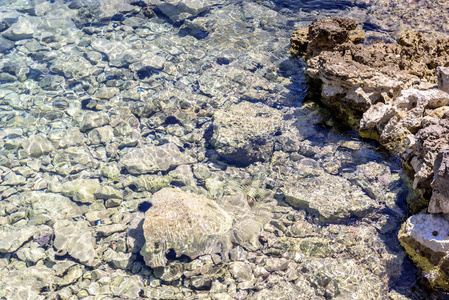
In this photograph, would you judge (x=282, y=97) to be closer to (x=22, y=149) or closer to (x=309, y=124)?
(x=309, y=124)

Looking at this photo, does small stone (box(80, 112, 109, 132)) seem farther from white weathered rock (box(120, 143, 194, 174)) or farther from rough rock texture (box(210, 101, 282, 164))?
rough rock texture (box(210, 101, 282, 164))

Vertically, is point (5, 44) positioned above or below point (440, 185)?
below

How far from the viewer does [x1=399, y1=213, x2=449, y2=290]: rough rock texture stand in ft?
12.5

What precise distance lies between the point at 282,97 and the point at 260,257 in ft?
12.6

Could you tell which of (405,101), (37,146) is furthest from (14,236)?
(405,101)

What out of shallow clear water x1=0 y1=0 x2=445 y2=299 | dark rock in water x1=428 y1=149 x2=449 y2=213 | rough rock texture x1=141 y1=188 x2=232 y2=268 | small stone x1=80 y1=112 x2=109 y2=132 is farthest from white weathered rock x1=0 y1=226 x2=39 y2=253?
dark rock in water x1=428 y1=149 x2=449 y2=213

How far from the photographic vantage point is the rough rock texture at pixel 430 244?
3.82m

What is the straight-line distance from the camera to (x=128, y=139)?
6.62 m

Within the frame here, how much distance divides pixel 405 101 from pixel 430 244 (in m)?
2.49

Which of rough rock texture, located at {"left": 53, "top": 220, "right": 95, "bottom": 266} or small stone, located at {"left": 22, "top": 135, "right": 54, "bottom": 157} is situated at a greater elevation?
small stone, located at {"left": 22, "top": 135, "right": 54, "bottom": 157}

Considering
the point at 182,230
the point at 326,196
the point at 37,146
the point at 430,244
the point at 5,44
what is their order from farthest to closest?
the point at 5,44 < the point at 37,146 < the point at 326,196 < the point at 182,230 < the point at 430,244

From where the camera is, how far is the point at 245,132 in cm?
614

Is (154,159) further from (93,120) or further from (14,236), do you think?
(14,236)

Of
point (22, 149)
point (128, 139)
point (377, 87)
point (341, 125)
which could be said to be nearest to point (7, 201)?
point (22, 149)
